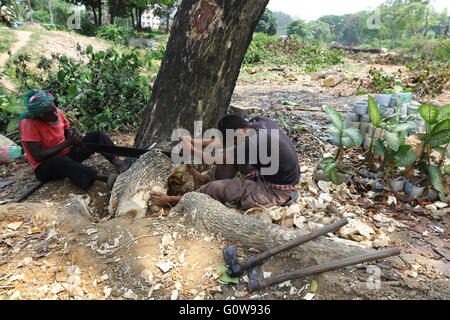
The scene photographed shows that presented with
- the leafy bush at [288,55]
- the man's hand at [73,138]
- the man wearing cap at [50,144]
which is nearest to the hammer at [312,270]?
the man wearing cap at [50,144]

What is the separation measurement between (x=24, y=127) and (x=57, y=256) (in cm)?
170

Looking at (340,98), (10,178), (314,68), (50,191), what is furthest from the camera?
(314,68)

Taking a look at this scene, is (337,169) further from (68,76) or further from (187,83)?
(68,76)

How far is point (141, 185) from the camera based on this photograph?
2869 mm

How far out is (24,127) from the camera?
316 centimetres

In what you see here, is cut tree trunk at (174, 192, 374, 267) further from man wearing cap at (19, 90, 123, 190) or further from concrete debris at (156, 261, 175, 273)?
man wearing cap at (19, 90, 123, 190)

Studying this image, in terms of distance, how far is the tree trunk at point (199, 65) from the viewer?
279cm

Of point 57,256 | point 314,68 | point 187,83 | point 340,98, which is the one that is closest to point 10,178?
point 57,256

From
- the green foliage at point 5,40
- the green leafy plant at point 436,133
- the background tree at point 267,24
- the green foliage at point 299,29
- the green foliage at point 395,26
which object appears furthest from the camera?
the green foliage at point 299,29

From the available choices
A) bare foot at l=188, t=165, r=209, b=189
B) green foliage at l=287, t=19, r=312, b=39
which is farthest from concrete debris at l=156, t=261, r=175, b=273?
green foliage at l=287, t=19, r=312, b=39

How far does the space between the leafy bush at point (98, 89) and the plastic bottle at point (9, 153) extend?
2.67 ft

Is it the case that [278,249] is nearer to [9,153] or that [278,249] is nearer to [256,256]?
[256,256]

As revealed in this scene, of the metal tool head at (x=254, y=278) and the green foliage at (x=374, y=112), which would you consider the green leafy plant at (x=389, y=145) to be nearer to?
the green foliage at (x=374, y=112)

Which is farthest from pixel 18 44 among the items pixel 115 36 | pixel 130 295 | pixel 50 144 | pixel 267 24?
pixel 267 24
